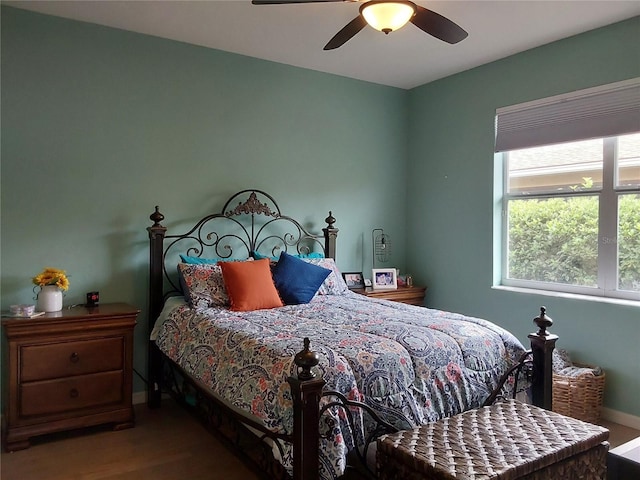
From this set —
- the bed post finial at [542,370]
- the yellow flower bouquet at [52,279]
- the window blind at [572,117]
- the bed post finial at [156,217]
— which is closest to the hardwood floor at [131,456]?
the yellow flower bouquet at [52,279]

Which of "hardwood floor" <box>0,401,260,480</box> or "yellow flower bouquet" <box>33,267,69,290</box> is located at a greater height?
"yellow flower bouquet" <box>33,267,69,290</box>

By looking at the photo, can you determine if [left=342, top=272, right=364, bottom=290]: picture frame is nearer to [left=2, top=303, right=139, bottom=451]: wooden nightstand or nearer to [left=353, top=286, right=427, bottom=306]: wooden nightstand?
[left=353, top=286, right=427, bottom=306]: wooden nightstand

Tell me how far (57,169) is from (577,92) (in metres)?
3.59

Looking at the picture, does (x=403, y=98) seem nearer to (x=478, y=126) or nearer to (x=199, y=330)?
(x=478, y=126)

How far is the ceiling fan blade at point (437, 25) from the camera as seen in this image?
246 cm

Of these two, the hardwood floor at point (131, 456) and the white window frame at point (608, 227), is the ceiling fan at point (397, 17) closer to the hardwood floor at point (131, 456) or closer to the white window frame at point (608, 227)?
the white window frame at point (608, 227)

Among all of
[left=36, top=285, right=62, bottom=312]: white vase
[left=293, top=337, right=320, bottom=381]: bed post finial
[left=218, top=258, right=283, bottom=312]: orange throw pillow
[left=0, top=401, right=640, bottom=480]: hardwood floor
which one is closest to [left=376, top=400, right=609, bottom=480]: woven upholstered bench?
[left=293, top=337, right=320, bottom=381]: bed post finial

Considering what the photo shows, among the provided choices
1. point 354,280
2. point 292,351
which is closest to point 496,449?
point 292,351

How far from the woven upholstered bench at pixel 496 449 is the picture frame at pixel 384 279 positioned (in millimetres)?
2320

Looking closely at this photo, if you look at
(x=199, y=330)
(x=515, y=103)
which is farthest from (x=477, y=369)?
(x=515, y=103)

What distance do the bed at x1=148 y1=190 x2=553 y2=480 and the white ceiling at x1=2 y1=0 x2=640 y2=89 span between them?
1.18 m

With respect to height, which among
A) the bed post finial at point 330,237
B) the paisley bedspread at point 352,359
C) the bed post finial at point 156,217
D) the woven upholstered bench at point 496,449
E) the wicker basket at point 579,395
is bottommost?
the wicker basket at point 579,395

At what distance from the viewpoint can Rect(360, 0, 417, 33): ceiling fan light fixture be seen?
2.34 m

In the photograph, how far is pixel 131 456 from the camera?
2814 millimetres
